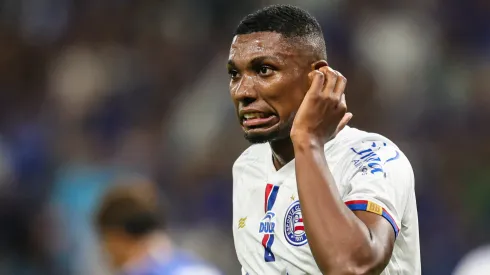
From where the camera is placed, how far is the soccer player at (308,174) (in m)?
2.30

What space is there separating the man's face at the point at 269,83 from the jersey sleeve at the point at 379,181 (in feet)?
0.95

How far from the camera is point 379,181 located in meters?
2.53

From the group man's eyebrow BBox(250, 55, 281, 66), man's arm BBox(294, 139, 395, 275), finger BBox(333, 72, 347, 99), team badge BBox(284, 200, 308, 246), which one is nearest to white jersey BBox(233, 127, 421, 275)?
team badge BBox(284, 200, 308, 246)

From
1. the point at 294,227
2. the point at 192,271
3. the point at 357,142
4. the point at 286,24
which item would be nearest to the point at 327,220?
the point at 294,227

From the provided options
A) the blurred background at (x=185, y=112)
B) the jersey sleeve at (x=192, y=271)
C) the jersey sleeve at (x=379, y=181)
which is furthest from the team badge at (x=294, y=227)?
Answer: the blurred background at (x=185, y=112)

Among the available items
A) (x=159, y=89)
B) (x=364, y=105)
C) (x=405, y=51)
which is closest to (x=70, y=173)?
(x=159, y=89)

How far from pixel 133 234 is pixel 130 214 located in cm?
10

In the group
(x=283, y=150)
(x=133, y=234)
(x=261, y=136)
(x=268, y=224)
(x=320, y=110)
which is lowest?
(x=133, y=234)

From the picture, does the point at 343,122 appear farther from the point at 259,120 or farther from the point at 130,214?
the point at 130,214

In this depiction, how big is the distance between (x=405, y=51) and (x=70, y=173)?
3.27 metres

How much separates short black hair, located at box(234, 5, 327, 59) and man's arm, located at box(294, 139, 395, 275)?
64cm

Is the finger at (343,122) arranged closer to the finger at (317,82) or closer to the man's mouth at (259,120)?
the man's mouth at (259,120)

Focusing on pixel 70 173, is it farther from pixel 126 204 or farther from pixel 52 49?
pixel 126 204

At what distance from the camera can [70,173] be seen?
7180mm
